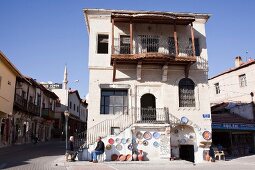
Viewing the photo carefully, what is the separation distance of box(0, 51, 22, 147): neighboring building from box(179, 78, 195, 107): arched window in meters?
13.8

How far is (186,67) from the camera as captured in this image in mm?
18062

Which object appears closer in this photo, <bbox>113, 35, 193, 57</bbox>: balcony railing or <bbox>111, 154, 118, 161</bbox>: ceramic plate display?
<bbox>111, 154, 118, 161</bbox>: ceramic plate display

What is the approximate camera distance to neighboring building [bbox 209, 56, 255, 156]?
74.4ft

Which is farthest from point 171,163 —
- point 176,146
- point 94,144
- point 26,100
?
point 26,100

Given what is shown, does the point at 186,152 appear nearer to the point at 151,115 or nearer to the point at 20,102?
the point at 151,115

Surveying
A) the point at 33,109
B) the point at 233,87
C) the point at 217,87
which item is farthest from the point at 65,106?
the point at 233,87

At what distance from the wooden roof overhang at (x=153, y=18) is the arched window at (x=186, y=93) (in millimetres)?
3977

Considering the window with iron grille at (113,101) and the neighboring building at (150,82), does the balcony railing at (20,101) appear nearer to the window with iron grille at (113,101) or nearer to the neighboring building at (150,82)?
the neighboring building at (150,82)

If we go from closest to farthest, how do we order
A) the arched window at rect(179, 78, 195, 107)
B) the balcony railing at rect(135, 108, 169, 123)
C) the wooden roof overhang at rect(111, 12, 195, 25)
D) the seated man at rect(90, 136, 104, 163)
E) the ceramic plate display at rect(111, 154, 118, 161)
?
1. the seated man at rect(90, 136, 104, 163)
2. the ceramic plate display at rect(111, 154, 118, 161)
3. the balcony railing at rect(135, 108, 169, 123)
4. the wooden roof overhang at rect(111, 12, 195, 25)
5. the arched window at rect(179, 78, 195, 107)

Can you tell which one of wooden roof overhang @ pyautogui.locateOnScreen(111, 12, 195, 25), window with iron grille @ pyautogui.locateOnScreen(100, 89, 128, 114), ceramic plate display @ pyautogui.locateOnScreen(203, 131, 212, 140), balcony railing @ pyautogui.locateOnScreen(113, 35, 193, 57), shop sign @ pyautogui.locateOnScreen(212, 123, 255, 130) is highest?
wooden roof overhang @ pyautogui.locateOnScreen(111, 12, 195, 25)

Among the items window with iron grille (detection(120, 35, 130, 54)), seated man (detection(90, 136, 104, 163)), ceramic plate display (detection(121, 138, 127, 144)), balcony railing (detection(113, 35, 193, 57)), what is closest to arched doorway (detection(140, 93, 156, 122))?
ceramic plate display (detection(121, 138, 127, 144))

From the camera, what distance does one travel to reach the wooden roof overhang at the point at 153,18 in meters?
17.4

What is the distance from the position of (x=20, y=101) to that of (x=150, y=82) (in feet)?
50.7

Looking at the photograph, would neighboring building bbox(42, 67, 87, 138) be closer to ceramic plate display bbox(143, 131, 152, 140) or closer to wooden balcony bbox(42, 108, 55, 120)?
wooden balcony bbox(42, 108, 55, 120)
